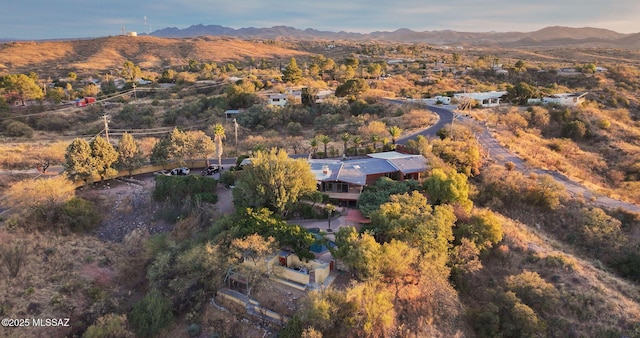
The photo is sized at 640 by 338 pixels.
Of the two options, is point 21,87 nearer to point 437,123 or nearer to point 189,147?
point 189,147

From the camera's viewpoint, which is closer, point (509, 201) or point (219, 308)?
point (219, 308)

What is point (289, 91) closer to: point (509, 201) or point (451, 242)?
point (509, 201)

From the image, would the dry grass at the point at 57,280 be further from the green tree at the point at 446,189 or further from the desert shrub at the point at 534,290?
the desert shrub at the point at 534,290

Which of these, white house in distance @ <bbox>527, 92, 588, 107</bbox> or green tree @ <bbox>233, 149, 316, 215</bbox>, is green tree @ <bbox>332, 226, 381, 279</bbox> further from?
white house in distance @ <bbox>527, 92, 588, 107</bbox>

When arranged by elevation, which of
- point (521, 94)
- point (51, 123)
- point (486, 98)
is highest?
point (521, 94)

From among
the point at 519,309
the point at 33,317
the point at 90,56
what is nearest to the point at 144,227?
the point at 33,317

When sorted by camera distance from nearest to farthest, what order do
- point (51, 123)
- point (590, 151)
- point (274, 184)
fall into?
point (274, 184) → point (590, 151) → point (51, 123)

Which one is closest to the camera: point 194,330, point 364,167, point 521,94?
point 194,330

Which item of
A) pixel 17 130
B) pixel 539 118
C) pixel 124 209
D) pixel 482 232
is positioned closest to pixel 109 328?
pixel 124 209
